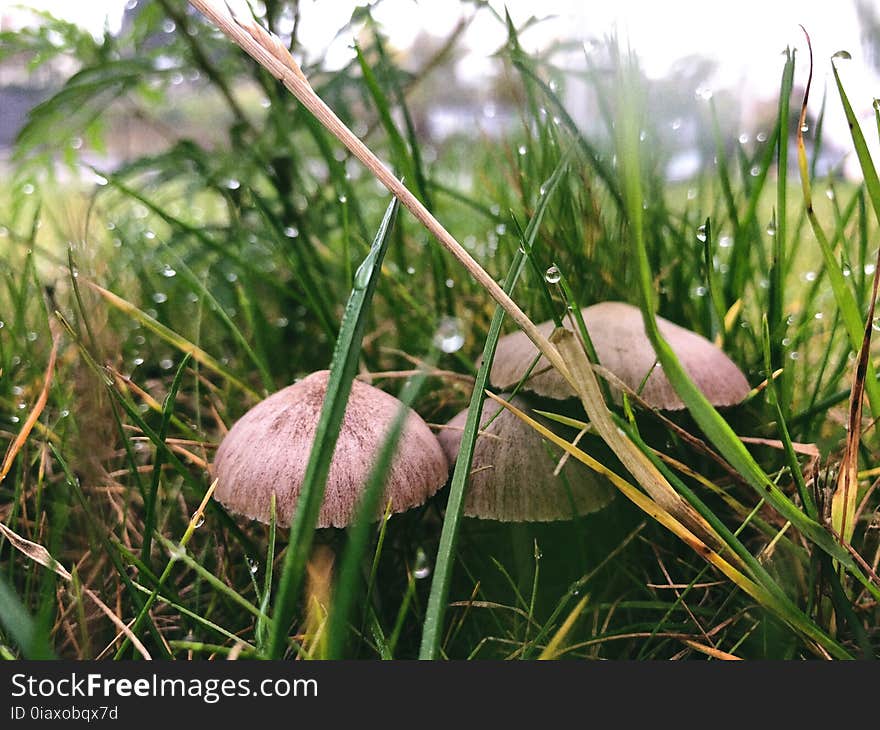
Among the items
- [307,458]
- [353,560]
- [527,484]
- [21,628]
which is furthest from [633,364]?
[21,628]

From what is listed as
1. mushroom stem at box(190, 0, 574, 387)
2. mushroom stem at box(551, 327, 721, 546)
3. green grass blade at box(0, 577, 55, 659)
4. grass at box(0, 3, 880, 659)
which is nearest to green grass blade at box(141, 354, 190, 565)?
grass at box(0, 3, 880, 659)

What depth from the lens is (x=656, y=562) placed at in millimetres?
857

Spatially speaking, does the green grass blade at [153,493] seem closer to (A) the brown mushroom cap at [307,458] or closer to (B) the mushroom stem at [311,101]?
(A) the brown mushroom cap at [307,458]

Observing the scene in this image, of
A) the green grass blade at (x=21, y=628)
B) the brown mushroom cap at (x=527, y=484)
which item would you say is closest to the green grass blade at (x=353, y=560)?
the green grass blade at (x=21, y=628)

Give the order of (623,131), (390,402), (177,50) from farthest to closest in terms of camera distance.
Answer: (177,50), (390,402), (623,131)

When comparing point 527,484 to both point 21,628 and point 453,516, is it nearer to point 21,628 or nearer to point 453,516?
point 453,516

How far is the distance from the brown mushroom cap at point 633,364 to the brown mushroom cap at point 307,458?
0.58 feet

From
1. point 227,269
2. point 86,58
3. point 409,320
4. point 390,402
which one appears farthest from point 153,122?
point 390,402

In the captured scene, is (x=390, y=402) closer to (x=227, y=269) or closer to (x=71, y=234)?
(x=71, y=234)

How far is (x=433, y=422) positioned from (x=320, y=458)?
1.84ft

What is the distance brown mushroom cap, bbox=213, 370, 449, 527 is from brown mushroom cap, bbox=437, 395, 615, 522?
0.07m

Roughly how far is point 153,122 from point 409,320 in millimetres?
746

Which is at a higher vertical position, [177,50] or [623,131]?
[177,50]

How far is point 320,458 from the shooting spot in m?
0.48
